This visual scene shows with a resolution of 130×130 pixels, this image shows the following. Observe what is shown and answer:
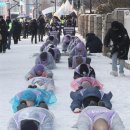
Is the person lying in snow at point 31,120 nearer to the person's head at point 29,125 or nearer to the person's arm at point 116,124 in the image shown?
the person's head at point 29,125

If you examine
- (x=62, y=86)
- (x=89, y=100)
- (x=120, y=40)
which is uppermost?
(x=120, y=40)

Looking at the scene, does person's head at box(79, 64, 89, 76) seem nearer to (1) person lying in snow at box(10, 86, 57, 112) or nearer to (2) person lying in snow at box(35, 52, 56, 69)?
(2) person lying in snow at box(35, 52, 56, 69)

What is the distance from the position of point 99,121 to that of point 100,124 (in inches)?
3.2

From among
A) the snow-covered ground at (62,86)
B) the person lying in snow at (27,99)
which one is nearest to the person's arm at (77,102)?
the snow-covered ground at (62,86)

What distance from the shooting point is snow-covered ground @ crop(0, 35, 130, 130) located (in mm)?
8797

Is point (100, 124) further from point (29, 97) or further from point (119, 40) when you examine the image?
point (119, 40)

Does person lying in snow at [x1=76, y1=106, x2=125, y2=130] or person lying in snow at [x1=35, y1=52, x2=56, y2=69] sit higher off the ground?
person lying in snow at [x1=76, y1=106, x2=125, y2=130]

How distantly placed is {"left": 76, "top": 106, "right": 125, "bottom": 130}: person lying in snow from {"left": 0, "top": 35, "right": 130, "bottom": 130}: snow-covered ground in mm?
720

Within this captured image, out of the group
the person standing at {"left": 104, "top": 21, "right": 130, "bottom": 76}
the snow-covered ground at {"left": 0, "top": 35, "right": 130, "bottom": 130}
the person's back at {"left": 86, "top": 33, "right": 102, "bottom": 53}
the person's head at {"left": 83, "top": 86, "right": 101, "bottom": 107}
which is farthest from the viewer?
the person's back at {"left": 86, "top": 33, "right": 102, "bottom": 53}

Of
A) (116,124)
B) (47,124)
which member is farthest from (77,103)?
(116,124)

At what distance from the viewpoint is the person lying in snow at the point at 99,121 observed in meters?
7.00

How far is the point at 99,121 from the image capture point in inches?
278

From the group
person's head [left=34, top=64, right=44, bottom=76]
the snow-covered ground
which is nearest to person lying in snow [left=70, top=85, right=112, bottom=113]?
the snow-covered ground

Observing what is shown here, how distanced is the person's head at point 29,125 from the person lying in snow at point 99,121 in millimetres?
617
